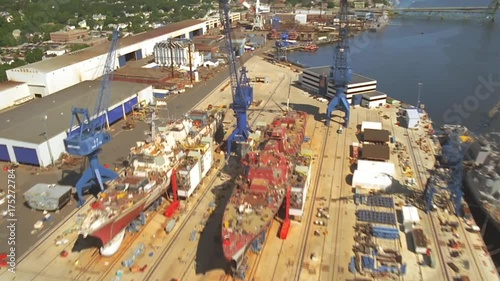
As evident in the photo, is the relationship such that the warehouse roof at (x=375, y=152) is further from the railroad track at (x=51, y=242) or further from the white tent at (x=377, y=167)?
the railroad track at (x=51, y=242)

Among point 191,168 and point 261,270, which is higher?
point 191,168

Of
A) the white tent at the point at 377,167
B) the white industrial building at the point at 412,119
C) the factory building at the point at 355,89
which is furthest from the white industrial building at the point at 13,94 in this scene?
the white industrial building at the point at 412,119

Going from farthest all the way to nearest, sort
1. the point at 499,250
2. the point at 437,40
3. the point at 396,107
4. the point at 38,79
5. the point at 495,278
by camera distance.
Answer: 1. the point at 437,40
2. the point at 38,79
3. the point at 396,107
4. the point at 499,250
5. the point at 495,278

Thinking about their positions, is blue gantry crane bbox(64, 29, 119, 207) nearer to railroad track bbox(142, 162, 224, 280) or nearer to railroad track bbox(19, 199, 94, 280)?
railroad track bbox(19, 199, 94, 280)

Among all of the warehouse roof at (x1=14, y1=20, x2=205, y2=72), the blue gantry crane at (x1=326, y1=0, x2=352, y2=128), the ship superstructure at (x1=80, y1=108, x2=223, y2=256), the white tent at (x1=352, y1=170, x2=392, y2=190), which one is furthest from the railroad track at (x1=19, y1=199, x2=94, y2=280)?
the warehouse roof at (x1=14, y1=20, x2=205, y2=72)

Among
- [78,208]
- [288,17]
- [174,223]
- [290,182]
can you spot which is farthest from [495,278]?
[288,17]

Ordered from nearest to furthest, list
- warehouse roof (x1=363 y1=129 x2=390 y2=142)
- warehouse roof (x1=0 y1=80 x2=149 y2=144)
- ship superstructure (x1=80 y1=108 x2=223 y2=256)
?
ship superstructure (x1=80 y1=108 x2=223 y2=256) → warehouse roof (x1=0 y1=80 x2=149 y2=144) → warehouse roof (x1=363 y1=129 x2=390 y2=142)

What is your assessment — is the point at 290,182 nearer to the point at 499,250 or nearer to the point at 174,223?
the point at 174,223

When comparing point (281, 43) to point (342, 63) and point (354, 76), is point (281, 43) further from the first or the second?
point (342, 63)
